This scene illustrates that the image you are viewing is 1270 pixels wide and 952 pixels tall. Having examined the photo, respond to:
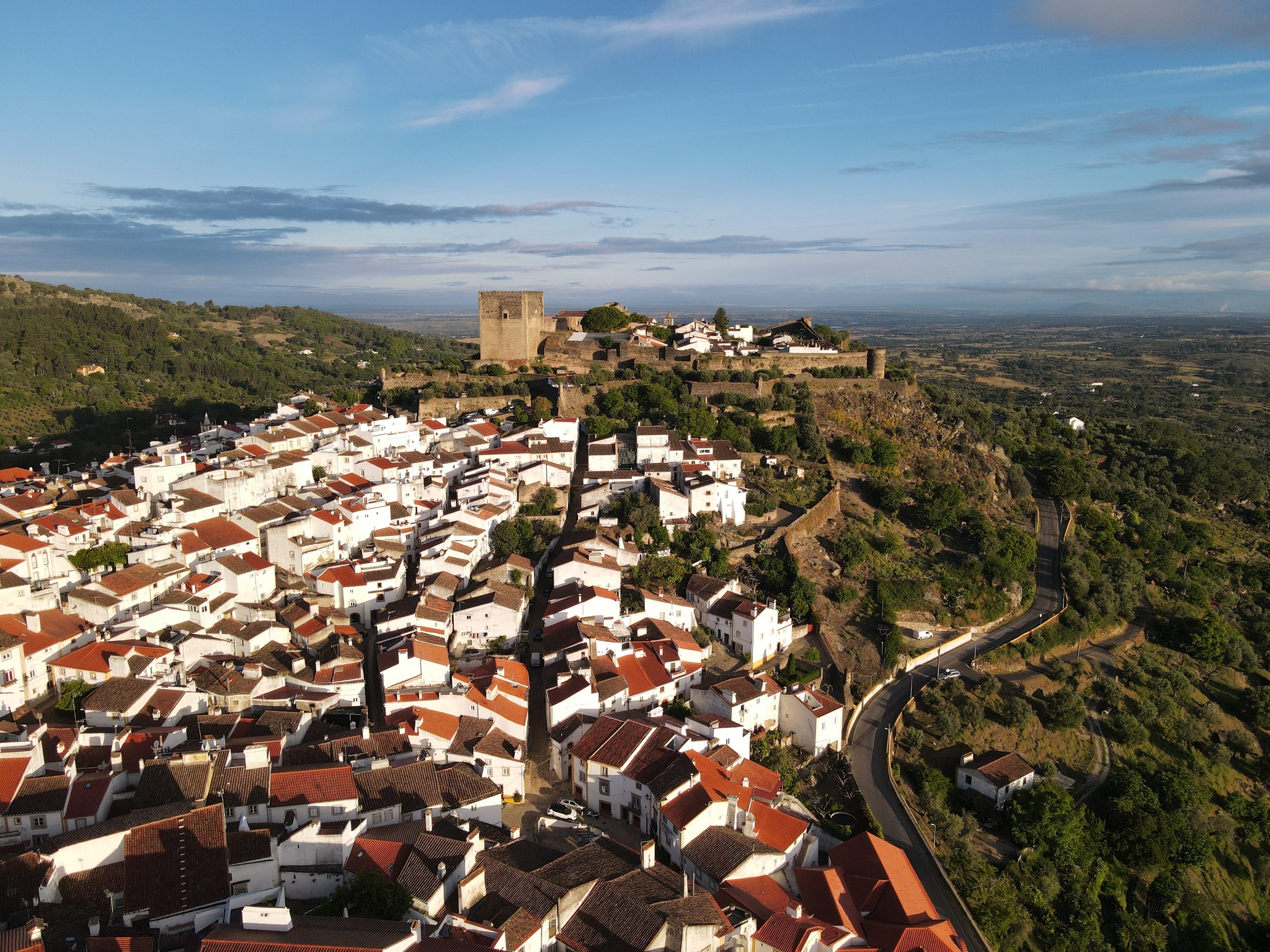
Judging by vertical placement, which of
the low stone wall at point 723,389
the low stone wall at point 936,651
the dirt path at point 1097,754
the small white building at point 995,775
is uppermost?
the low stone wall at point 723,389

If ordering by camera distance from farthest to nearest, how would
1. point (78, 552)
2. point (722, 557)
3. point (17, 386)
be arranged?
point (17, 386), point (722, 557), point (78, 552)

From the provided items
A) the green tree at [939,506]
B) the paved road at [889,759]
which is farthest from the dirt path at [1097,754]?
the green tree at [939,506]

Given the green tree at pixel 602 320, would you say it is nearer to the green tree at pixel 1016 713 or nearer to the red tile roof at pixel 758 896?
the green tree at pixel 1016 713

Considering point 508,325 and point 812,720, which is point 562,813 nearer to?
point 812,720

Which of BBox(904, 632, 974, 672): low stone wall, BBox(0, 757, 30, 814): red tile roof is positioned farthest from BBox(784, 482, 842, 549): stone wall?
BBox(0, 757, 30, 814): red tile roof

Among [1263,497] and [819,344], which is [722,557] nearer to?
[819,344]

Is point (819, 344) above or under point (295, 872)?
above

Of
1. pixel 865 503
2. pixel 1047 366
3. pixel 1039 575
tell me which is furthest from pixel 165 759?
pixel 1047 366
